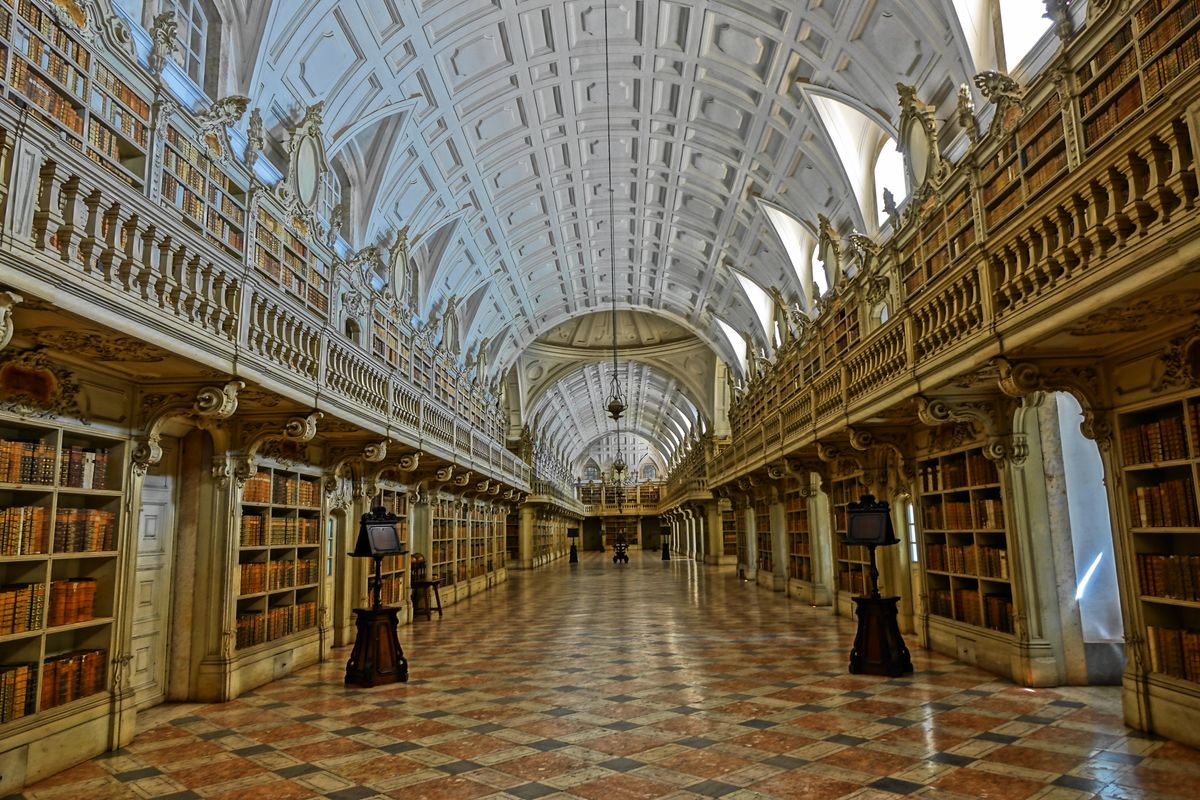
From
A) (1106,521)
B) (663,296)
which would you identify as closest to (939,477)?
(1106,521)

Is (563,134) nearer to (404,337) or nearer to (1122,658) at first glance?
(404,337)

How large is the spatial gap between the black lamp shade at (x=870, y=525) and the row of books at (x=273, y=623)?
21.4 feet

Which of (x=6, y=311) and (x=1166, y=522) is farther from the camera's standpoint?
(x=1166, y=522)

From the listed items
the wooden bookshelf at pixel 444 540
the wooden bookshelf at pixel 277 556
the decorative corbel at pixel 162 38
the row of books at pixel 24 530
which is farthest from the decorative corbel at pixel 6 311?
the wooden bookshelf at pixel 444 540

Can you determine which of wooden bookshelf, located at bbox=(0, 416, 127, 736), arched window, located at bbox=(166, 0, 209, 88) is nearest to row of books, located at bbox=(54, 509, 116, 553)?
wooden bookshelf, located at bbox=(0, 416, 127, 736)

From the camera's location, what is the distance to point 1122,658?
721 centimetres

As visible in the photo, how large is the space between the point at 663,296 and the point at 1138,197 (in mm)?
22785

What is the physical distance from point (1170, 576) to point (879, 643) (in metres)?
3.06

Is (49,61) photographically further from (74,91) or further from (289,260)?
(289,260)

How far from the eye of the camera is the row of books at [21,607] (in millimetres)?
4844

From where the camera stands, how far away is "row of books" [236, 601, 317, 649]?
7914 millimetres

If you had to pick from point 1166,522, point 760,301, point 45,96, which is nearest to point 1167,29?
point 1166,522

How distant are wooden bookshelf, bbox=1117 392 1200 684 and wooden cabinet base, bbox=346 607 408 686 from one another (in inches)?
268

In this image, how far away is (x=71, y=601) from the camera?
5508 mm
